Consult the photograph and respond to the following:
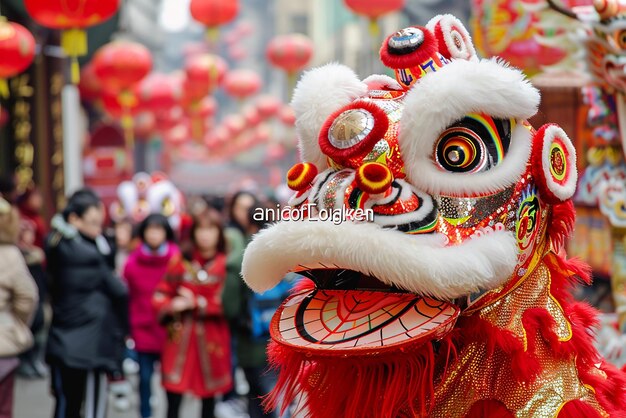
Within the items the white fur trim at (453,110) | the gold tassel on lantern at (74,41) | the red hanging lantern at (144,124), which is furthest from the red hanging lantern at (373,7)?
the red hanging lantern at (144,124)

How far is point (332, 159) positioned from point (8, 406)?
368cm

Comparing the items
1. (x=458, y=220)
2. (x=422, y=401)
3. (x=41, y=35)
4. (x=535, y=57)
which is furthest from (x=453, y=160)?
(x=41, y=35)

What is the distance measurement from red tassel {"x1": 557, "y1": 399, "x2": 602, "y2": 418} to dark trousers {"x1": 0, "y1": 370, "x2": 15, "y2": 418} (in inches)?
147

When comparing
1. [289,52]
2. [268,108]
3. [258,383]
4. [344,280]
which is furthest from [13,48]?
[268,108]

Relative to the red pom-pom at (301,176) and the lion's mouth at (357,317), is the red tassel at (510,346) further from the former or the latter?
the red pom-pom at (301,176)

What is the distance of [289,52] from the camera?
18094 millimetres

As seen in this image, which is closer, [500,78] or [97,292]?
[500,78]

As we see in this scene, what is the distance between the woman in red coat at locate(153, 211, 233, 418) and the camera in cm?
574

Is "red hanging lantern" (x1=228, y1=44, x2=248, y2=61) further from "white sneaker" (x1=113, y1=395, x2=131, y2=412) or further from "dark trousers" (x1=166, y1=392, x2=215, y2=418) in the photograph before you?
"dark trousers" (x1=166, y1=392, x2=215, y2=418)

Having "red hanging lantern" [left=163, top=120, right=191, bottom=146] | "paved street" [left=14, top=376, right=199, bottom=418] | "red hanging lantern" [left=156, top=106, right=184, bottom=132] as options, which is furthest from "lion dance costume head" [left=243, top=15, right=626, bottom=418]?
"red hanging lantern" [left=163, top=120, right=191, bottom=146]

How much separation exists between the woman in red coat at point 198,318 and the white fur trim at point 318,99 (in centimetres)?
319

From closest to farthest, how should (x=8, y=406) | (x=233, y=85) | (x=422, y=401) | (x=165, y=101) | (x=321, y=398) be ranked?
(x=422, y=401) → (x=321, y=398) → (x=8, y=406) → (x=165, y=101) → (x=233, y=85)

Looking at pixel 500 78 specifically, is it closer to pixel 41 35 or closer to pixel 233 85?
pixel 41 35

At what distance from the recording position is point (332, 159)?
8.06 feet
